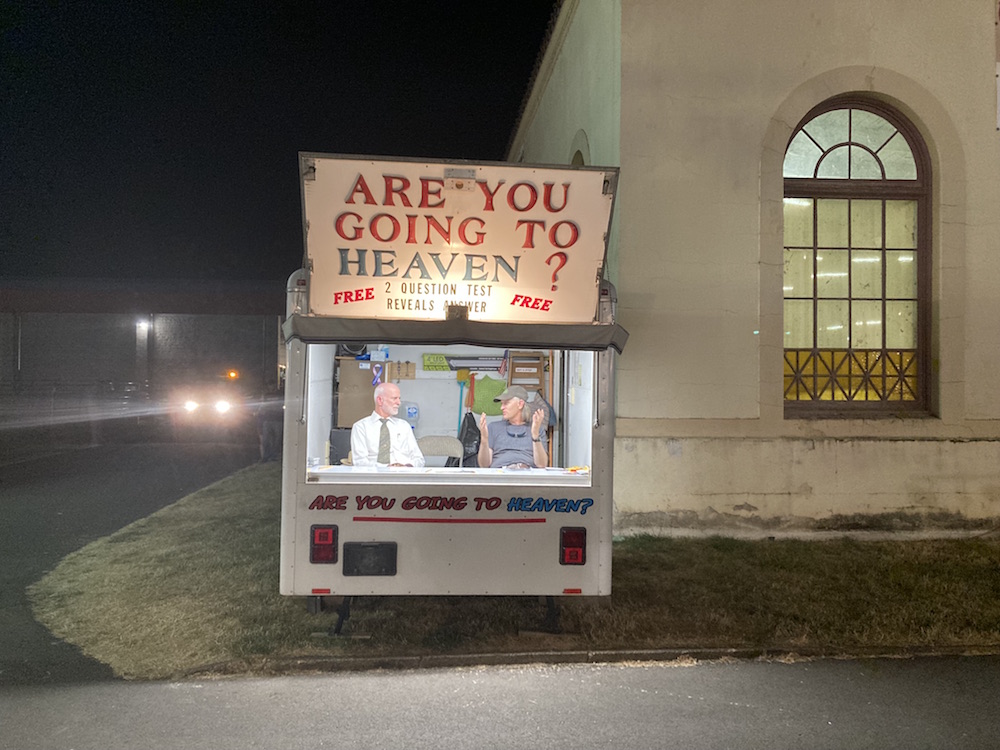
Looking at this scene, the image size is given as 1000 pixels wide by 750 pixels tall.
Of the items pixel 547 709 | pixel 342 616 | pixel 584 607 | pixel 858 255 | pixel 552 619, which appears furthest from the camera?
pixel 858 255

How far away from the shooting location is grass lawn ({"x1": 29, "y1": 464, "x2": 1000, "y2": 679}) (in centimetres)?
518

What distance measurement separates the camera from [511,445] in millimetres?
5949

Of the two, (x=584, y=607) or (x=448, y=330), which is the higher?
(x=448, y=330)

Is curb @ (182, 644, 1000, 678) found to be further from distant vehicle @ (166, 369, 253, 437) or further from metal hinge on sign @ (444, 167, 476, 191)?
distant vehicle @ (166, 369, 253, 437)

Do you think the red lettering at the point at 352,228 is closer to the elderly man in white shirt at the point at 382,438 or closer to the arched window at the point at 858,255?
the elderly man in white shirt at the point at 382,438

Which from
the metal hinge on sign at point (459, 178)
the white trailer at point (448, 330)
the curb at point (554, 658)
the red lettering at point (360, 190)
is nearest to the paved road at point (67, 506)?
the curb at point (554, 658)

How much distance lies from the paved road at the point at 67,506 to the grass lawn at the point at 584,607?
19 cm

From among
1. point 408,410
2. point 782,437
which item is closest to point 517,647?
→ point 408,410

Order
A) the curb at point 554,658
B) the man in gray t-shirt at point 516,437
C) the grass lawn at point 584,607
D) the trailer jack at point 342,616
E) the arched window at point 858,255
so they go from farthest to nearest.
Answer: the arched window at point 858,255 → the man in gray t-shirt at point 516,437 → the trailer jack at point 342,616 → the grass lawn at point 584,607 → the curb at point 554,658

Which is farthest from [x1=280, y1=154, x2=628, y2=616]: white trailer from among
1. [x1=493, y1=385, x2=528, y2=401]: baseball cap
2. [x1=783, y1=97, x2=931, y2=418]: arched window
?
[x1=783, y1=97, x2=931, y2=418]: arched window

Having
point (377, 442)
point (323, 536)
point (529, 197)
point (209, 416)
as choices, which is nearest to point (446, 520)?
point (323, 536)

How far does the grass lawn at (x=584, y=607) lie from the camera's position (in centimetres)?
518

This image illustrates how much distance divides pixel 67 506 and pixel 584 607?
7.93 m

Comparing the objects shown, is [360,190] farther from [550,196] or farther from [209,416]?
[209,416]
